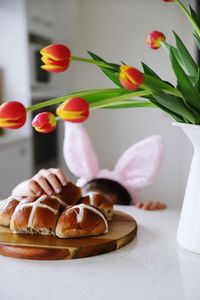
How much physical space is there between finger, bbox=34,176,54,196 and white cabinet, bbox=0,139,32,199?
5.07 ft

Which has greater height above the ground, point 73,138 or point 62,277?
point 73,138

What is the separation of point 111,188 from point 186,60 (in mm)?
707

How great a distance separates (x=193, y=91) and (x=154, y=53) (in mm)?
2543

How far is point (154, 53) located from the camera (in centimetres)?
308

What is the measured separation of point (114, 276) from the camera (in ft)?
2.05

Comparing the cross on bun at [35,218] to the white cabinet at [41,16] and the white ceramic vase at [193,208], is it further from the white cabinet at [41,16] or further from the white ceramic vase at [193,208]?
the white cabinet at [41,16]

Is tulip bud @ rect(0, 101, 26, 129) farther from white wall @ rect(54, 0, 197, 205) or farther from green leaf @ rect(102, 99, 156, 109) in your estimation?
white wall @ rect(54, 0, 197, 205)

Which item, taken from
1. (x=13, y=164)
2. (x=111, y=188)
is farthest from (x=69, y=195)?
(x=13, y=164)

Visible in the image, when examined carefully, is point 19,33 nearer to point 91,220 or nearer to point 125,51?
point 125,51

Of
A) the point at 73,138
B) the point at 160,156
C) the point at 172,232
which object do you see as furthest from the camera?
the point at 73,138

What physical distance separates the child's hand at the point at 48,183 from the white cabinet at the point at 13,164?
1.54 metres

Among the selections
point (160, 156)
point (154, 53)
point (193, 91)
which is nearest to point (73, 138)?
point (160, 156)

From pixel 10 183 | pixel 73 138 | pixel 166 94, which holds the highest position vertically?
pixel 166 94

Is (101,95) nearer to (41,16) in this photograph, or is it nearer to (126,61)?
(41,16)
